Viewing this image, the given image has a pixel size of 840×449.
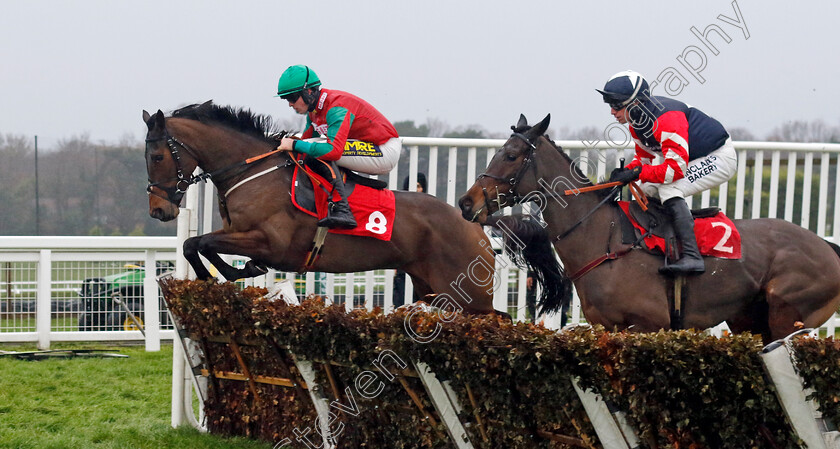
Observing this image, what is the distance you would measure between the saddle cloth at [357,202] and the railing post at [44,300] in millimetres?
3600

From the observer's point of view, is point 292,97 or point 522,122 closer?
point 522,122

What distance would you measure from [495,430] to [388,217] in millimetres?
2207

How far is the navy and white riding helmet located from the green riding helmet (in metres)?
1.58

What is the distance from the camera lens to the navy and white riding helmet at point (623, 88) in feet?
13.8

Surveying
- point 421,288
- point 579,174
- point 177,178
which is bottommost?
point 421,288

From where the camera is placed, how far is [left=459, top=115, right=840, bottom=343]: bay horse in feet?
13.8

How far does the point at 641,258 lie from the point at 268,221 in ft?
6.56

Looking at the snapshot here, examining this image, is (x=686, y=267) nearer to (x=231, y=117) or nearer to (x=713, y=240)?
(x=713, y=240)

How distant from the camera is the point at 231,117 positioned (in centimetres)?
515

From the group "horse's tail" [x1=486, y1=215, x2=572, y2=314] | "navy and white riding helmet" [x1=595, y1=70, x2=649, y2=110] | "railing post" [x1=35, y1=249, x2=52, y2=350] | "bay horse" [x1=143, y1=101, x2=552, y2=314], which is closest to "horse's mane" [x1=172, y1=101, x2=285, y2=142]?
"bay horse" [x1=143, y1=101, x2=552, y2=314]

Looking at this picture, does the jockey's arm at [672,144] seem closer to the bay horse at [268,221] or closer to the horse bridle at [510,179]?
the horse bridle at [510,179]

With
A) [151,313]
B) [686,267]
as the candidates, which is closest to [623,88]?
[686,267]

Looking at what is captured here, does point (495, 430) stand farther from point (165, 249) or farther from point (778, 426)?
point (165, 249)

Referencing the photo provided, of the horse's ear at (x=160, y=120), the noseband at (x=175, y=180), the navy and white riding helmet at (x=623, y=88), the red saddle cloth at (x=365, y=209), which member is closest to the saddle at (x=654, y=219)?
the navy and white riding helmet at (x=623, y=88)
